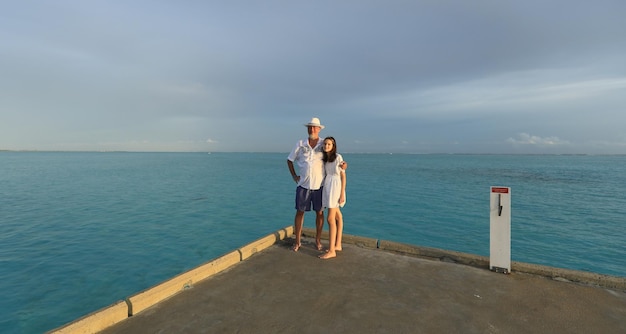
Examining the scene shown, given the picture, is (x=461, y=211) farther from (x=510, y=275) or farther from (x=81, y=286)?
(x=81, y=286)

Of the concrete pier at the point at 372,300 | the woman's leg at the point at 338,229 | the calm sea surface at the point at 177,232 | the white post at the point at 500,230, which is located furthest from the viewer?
the calm sea surface at the point at 177,232

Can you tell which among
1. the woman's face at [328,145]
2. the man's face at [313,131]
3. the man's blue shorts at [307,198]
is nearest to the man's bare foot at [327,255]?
the man's blue shorts at [307,198]

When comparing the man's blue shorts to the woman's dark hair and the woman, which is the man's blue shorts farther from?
the woman's dark hair

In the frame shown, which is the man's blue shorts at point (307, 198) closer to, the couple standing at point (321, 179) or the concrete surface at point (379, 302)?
the couple standing at point (321, 179)

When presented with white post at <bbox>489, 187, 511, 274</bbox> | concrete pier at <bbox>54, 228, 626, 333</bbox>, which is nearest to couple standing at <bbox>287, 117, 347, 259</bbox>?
concrete pier at <bbox>54, 228, 626, 333</bbox>

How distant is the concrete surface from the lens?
3.21 m

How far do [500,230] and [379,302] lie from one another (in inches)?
91.2

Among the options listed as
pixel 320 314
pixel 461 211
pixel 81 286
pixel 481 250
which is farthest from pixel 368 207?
pixel 320 314

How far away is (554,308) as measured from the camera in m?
3.60

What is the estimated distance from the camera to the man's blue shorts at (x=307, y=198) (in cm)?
542

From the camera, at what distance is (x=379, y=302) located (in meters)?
3.69

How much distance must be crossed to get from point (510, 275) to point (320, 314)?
311 centimetres

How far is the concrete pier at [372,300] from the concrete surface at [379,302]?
0.5 inches

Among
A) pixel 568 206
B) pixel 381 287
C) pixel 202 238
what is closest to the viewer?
pixel 381 287
